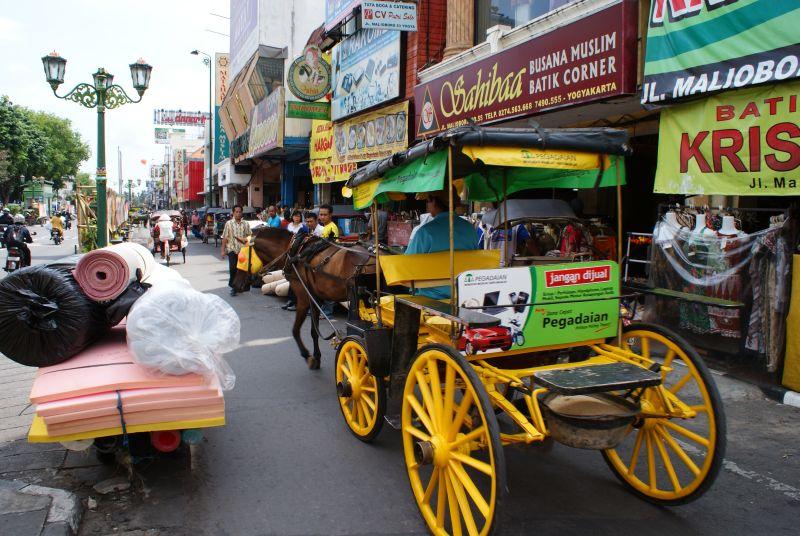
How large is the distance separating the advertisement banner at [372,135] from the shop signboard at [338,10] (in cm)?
262

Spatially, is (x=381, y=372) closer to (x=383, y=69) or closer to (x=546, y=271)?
(x=546, y=271)

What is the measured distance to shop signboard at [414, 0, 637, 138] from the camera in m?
7.56

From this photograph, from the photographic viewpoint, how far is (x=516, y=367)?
4.00m

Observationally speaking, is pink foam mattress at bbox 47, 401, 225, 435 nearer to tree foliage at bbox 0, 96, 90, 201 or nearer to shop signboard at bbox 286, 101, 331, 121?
shop signboard at bbox 286, 101, 331, 121

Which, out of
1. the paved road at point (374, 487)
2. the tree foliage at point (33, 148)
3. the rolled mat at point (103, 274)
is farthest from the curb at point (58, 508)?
the tree foliage at point (33, 148)

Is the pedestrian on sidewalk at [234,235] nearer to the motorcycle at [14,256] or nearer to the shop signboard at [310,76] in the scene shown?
the shop signboard at [310,76]

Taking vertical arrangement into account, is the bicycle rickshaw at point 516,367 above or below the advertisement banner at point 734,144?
below

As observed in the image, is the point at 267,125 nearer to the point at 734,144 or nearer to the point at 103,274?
the point at 734,144

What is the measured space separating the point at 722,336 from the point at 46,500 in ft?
21.9

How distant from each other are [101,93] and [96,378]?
→ 11.9 metres

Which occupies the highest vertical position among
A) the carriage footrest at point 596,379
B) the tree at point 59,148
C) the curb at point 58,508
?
the tree at point 59,148

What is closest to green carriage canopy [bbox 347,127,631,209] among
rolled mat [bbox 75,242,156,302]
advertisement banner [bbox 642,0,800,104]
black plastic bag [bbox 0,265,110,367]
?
rolled mat [bbox 75,242,156,302]

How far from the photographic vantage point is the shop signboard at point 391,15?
11906mm

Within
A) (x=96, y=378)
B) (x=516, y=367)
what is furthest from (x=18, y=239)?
(x=516, y=367)
